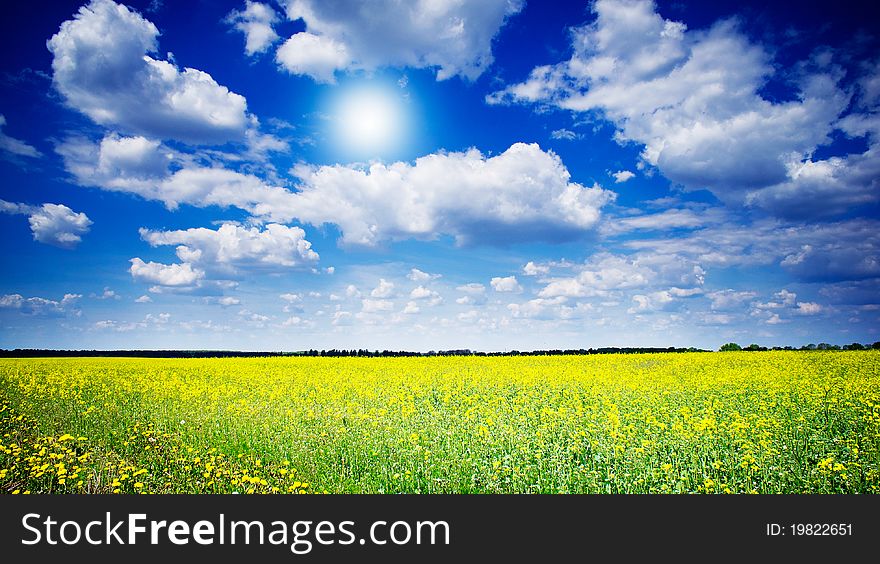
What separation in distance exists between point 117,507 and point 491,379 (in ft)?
55.6

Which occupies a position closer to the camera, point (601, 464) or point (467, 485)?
point (467, 485)

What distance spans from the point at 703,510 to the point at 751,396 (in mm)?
11064

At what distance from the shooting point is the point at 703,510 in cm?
697

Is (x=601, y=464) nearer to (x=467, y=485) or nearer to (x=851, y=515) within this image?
(x=467, y=485)

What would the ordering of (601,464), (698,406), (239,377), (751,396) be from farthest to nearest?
(239,377) → (751,396) → (698,406) → (601,464)

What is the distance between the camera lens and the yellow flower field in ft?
27.5

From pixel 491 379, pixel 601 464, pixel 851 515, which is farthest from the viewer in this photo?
pixel 491 379

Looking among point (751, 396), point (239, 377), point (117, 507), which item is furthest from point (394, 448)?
point (239, 377)

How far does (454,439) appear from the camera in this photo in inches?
418

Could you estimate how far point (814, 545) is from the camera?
21.4 ft

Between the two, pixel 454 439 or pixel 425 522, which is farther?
pixel 454 439

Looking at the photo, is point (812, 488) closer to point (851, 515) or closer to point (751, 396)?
point (851, 515)

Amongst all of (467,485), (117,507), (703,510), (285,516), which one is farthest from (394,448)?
(703,510)

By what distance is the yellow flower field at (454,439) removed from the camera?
8375mm
